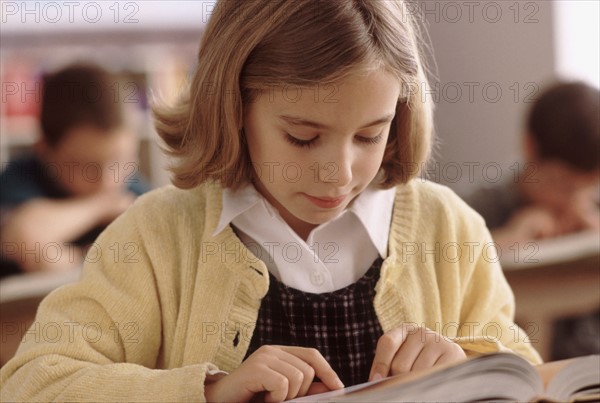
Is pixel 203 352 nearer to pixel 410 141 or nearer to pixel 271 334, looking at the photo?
pixel 271 334

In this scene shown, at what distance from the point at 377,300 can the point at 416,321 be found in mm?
60

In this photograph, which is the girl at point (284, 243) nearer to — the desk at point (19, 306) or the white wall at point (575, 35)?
the desk at point (19, 306)

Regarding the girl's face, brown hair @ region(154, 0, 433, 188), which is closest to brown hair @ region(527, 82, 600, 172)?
brown hair @ region(154, 0, 433, 188)

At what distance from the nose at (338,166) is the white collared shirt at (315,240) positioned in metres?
0.14

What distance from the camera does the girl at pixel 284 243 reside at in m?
0.83

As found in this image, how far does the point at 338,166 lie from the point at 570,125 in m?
1.61

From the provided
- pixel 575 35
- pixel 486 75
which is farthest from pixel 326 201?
pixel 575 35

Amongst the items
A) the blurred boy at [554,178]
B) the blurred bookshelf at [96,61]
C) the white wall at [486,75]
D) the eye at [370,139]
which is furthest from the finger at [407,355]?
the blurred bookshelf at [96,61]

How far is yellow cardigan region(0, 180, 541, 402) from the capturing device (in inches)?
34.4

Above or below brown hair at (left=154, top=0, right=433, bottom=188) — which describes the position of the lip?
below

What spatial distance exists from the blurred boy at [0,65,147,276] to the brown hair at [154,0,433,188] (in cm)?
156

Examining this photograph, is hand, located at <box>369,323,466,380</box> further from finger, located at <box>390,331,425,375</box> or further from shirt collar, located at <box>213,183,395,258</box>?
shirt collar, located at <box>213,183,395,258</box>

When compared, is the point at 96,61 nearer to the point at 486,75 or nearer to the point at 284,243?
the point at 486,75

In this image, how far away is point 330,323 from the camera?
0.95 m
